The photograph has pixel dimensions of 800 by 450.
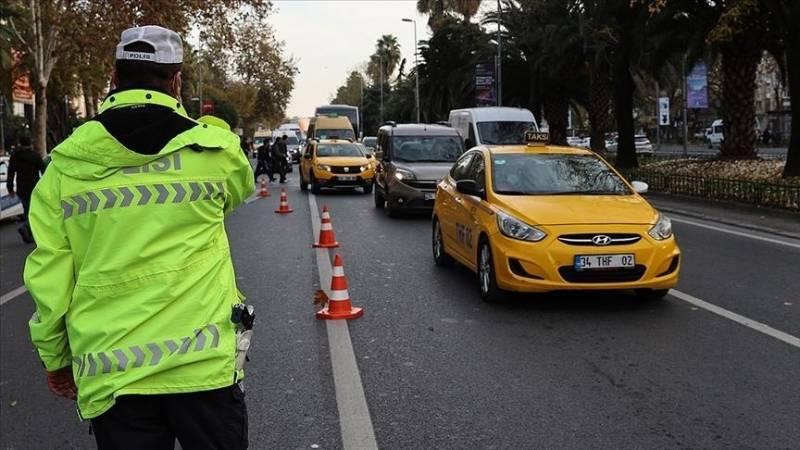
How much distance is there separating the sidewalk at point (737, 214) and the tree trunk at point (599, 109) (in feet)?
51.9

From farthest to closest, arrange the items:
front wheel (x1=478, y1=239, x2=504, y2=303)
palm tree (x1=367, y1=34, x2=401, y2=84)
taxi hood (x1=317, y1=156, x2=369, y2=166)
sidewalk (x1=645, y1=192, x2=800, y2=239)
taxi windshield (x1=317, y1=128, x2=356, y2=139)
A: palm tree (x1=367, y1=34, x2=401, y2=84)
taxi windshield (x1=317, y1=128, x2=356, y2=139)
taxi hood (x1=317, y1=156, x2=369, y2=166)
sidewalk (x1=645, y1=192, x2=800, y2=239)
front wheel (x1=478, y1=239, x2=504, y2=303)

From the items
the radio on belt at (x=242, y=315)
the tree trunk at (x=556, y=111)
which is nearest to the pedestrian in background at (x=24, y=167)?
the radio on belt at (x=242, y=315)

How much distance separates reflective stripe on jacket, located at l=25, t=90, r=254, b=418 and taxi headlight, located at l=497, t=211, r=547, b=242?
527 cm

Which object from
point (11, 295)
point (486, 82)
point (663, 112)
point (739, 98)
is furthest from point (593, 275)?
point (663, 112)

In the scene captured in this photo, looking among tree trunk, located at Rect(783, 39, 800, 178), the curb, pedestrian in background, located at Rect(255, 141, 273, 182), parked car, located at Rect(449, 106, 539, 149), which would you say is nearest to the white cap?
the curb

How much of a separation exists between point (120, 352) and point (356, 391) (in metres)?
3.10

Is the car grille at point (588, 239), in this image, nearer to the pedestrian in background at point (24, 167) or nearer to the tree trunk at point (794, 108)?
the pedestrian in background at point (24, 167)

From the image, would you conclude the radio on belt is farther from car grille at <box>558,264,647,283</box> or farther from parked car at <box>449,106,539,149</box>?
parked car at <box>449,106,539,149</box>

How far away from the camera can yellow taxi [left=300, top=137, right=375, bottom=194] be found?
24047mm

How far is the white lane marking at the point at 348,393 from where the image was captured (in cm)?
442

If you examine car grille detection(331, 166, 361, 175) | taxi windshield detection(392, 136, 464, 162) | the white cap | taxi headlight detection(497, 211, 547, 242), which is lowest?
taxi headlight detection(497, 211, 547, 242)

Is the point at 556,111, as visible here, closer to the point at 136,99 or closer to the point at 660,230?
the point at 660,230

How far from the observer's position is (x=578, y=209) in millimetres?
7691

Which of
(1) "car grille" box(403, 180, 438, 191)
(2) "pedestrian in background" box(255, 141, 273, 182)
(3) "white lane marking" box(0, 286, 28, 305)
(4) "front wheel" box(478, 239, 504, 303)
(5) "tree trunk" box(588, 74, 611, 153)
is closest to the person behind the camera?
(4) "front wheel" box(478, 239, 504, 303)
